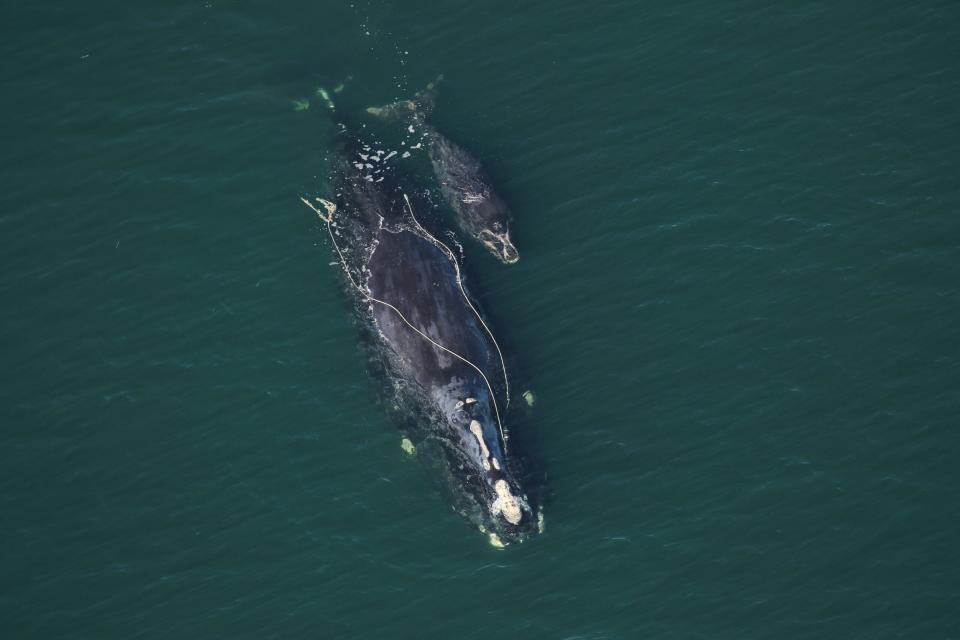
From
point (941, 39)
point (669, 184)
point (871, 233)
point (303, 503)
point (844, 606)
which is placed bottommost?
point (844, 606)

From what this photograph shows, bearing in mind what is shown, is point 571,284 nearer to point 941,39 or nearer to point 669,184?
point 669,184

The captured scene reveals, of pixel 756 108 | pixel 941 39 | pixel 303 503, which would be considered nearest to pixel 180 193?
pixel 303 503

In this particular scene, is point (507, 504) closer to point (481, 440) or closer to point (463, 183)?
point (481, 440)

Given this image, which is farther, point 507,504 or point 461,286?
point 461,286

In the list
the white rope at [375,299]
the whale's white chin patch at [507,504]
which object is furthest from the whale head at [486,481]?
the white rope at [375,299]

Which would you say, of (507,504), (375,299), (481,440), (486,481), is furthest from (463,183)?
(507,504)

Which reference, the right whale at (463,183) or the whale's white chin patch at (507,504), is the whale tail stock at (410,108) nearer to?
the right whale at (463,183)
